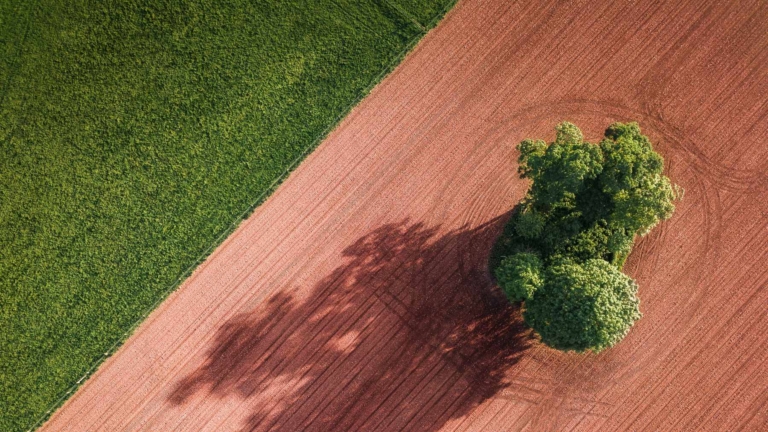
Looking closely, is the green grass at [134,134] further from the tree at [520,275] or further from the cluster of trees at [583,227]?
the tree at [520,275]

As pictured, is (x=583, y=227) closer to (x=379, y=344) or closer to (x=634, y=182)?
(x=634, y=182)

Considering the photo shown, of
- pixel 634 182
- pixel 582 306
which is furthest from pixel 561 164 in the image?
pixel 582 306

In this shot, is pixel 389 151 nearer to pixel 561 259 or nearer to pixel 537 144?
pixel 537 144

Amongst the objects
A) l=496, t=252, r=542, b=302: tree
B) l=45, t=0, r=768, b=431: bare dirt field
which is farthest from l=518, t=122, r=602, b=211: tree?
l=45, t=0, r=768, b=431: bare dirt field

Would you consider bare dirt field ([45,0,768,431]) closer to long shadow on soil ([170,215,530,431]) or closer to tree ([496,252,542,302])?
long shadow on soil ([170,215,530,431])

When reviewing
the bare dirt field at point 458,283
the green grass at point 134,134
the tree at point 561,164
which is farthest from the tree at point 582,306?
the green grass at point 134,134
